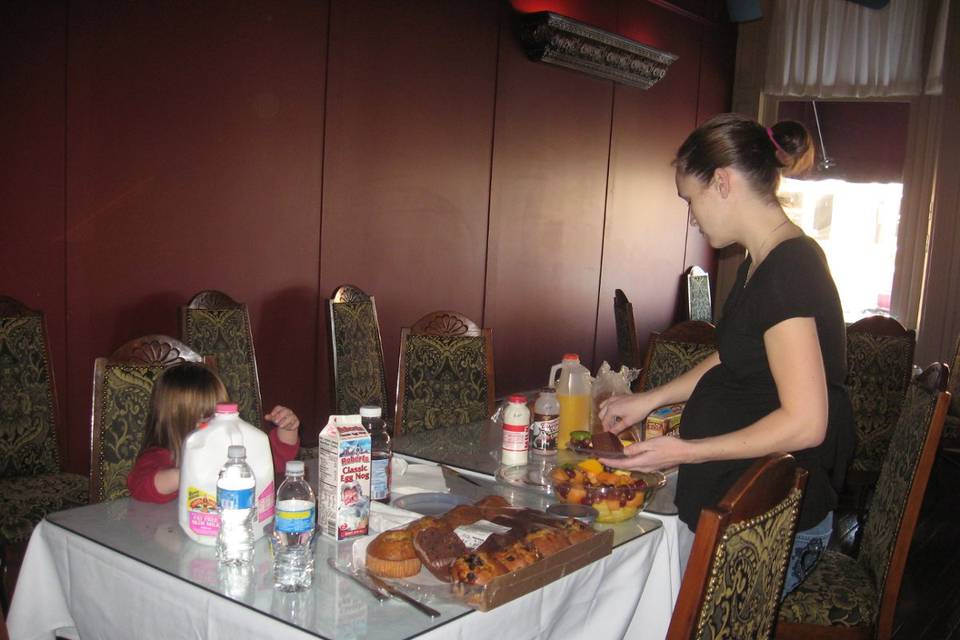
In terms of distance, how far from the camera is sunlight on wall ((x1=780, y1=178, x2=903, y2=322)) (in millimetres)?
7879

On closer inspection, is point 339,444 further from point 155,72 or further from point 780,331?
point 155,72

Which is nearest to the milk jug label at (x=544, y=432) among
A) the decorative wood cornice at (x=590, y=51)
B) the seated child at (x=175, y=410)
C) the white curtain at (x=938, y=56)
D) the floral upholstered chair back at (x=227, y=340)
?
the seated child at (x=175, y=410)

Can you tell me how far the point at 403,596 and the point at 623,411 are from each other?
0.98 m

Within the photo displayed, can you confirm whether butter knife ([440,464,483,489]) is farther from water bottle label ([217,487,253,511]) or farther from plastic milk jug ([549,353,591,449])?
water bottle label ([217,487,253,511])

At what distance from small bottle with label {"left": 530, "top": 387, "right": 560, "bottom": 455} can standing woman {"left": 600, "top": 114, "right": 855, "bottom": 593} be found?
47cm

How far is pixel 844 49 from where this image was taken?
6992 mm

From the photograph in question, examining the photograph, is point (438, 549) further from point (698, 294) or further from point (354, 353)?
point (698, 294)

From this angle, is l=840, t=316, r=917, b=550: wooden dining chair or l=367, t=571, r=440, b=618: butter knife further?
l=840, t=316, r=917, b=550: wooden dining chair

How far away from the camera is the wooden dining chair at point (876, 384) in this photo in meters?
3.67

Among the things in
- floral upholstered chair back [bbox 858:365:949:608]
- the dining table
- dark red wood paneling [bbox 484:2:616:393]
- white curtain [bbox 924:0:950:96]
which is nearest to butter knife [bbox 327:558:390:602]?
the dining table

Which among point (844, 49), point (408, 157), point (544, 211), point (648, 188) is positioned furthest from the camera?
point (844, 49)

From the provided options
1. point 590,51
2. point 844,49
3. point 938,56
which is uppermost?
point 844,49

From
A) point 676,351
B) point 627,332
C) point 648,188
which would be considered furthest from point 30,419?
point 648,188

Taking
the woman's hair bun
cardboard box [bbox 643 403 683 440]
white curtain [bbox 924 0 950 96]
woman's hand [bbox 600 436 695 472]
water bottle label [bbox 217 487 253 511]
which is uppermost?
white curtain [bbox 924 0 950 96]
